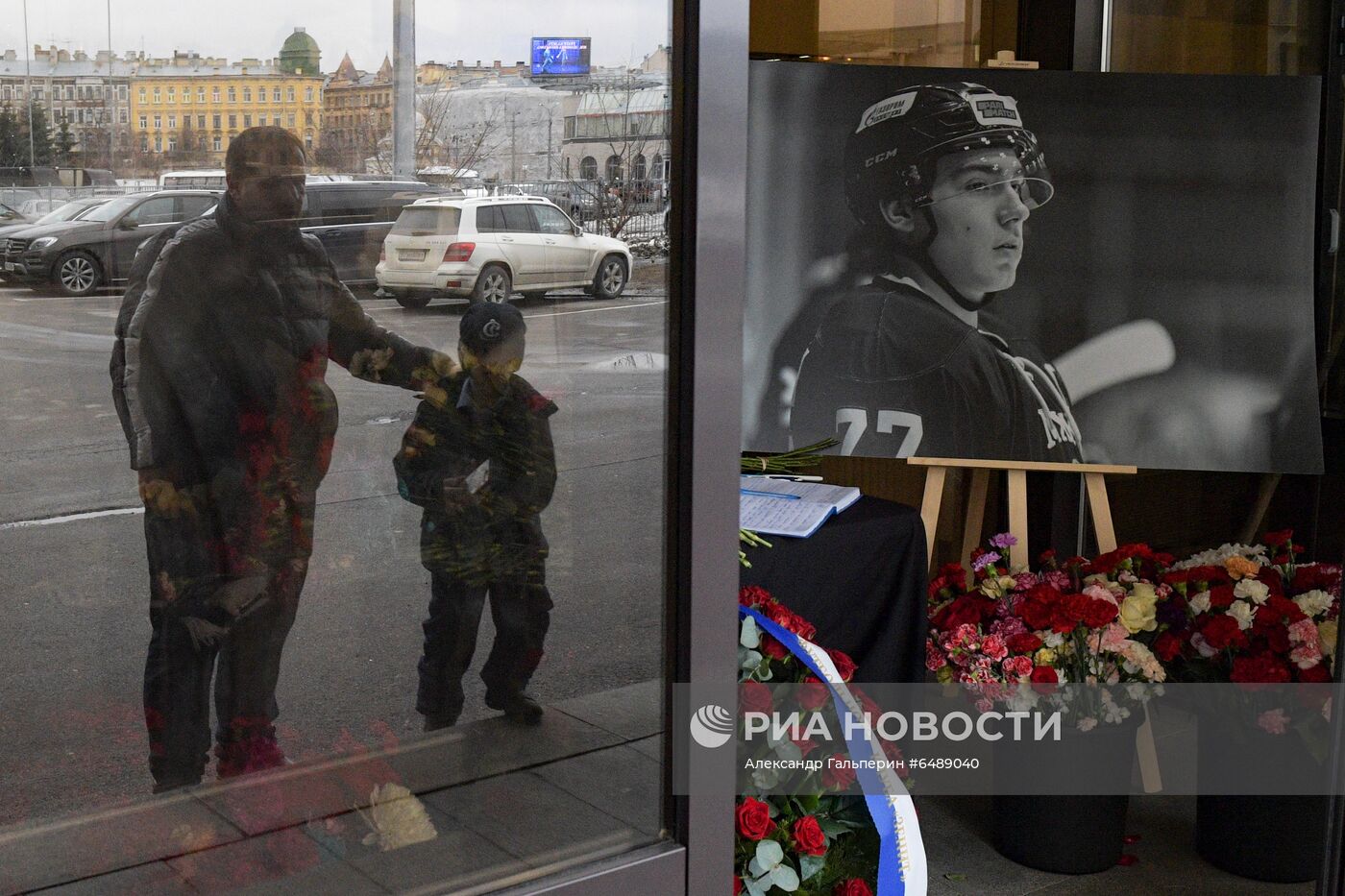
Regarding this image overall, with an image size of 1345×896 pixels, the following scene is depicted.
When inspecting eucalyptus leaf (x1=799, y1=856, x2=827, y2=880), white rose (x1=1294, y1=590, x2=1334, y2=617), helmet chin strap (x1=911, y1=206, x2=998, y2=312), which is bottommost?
eucalyptus leaf (x1=799, y1=856, x2=827, y2=880)

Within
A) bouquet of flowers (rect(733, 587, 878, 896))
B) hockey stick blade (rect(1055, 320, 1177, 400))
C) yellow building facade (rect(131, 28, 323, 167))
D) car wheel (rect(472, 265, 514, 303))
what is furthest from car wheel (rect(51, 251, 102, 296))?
hockey stick blade (rect(1055, 320, 1177, 400))

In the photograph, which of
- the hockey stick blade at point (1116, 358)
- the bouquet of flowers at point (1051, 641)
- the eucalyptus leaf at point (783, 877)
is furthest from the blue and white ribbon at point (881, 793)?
the hockey stick blade at point (1116, 358)

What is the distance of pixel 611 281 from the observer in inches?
58.6

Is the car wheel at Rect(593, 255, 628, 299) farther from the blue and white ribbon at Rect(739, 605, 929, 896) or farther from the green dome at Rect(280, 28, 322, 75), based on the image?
the blue and white ribbon at Rect(739, 605, 929, 896)

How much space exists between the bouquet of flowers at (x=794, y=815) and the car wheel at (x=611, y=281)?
57 centimetres

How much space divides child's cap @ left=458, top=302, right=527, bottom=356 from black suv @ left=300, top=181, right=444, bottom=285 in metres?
0.12

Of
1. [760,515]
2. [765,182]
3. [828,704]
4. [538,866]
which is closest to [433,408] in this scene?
[538,866]

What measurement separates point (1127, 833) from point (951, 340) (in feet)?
3.68

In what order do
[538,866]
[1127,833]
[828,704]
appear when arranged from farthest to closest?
[1127,833] → [828,704] → [538,866]

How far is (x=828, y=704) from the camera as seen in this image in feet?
6.06

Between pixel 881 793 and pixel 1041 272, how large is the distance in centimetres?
162

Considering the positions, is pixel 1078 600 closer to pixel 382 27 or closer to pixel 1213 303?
pixel 1213 303

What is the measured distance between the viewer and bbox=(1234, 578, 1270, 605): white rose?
2.39 m

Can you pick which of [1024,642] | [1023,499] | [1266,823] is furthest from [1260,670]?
[1023,499]
